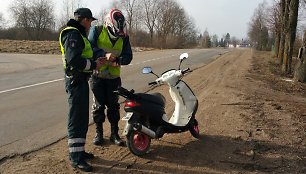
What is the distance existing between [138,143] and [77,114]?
1060mm

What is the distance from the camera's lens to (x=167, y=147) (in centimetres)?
607

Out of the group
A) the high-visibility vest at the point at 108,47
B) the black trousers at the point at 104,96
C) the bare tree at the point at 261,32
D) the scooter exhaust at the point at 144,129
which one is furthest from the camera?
the bare tree at the point at 261,32

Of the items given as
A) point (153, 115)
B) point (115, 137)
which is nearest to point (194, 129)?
point (153, 115)

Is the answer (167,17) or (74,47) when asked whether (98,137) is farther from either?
(167,17)

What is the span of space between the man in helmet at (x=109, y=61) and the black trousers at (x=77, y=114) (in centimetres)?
63

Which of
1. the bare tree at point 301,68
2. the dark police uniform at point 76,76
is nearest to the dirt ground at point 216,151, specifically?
the dark police uniform at point 76,76

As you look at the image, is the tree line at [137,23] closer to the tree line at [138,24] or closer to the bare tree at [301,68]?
the tree line at [138,24]

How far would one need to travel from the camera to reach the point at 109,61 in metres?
5.59

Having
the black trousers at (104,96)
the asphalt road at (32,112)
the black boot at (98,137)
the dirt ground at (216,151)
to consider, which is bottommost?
the asphalt road at (32,112)

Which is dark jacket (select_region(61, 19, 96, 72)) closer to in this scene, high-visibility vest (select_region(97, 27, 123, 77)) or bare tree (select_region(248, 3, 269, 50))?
high-visibility vest (select_region(97, 27, 123, 77))

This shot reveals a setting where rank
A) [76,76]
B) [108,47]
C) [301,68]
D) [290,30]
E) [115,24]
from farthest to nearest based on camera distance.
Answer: [290,30] → [301,68] → [108,47] → [115,24] → [76,76]

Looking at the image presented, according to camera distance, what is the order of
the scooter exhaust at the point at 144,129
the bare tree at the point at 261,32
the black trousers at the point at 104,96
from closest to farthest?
the scooter exhaust at the point at 144,129
the black trousers at the point at 104,96
the bare tree at the point at 261,32

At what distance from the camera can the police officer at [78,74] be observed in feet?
16.0

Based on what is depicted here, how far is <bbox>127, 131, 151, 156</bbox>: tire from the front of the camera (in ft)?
18.2
